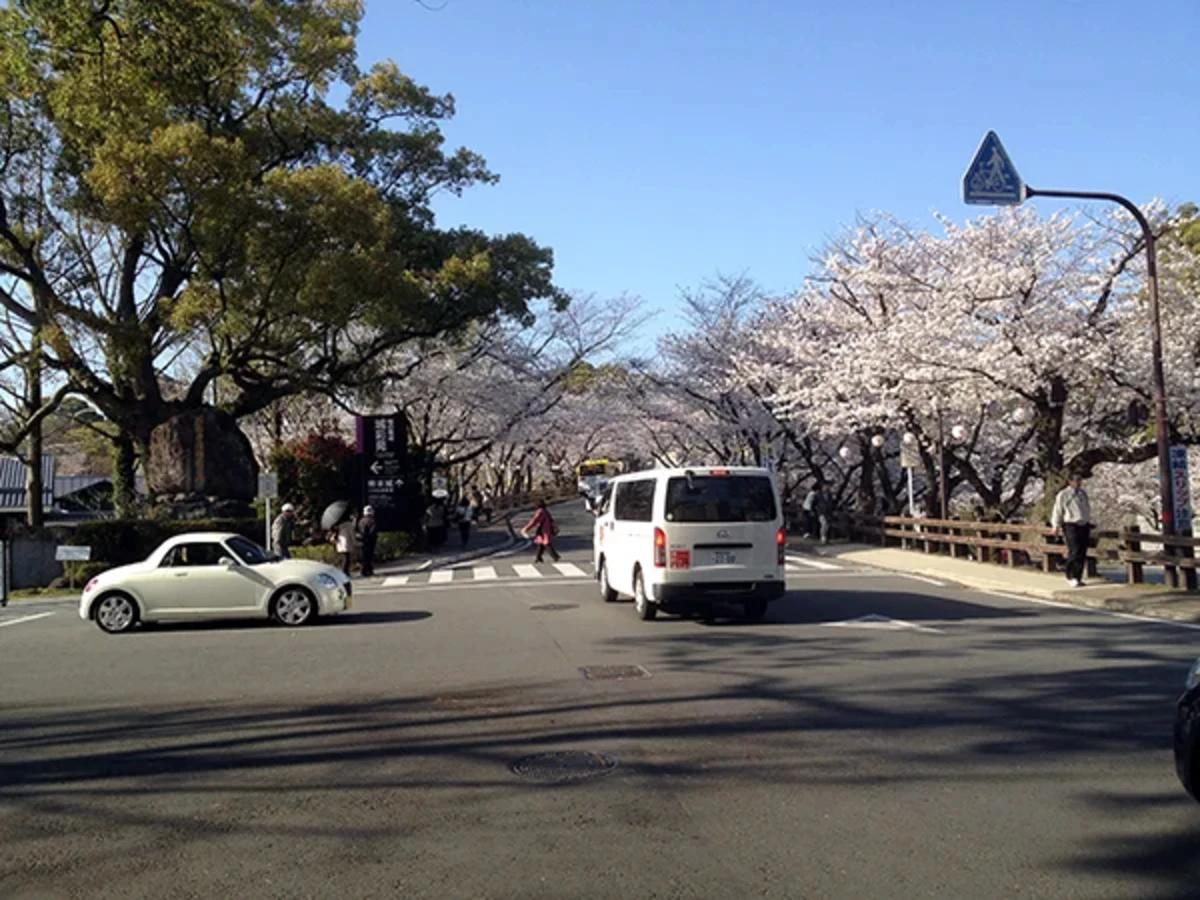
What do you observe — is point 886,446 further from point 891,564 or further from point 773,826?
point 773,826

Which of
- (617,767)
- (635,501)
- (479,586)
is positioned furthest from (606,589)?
(617,767)

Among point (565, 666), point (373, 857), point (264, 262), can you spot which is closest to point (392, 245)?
point (264, 262)

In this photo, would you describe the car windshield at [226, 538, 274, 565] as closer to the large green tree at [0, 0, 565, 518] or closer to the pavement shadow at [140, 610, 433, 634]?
the pavement shadow at [140, 610, 433, 634]

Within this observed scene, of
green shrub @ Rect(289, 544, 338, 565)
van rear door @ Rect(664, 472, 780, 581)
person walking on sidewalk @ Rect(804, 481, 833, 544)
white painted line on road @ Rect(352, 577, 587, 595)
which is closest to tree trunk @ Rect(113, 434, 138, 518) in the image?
green shrub @ Rect(289, 544, 338, 565)

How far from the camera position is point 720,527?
1422 cm

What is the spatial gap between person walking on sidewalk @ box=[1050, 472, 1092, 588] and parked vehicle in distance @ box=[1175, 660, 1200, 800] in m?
13.0

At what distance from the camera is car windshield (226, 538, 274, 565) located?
52.0ft

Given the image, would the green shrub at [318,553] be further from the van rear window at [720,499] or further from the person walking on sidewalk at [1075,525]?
the person walking on sidewalk at [1075,525]

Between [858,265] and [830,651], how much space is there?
22071mm

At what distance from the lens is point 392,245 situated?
32.2 m

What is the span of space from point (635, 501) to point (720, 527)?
1.64 metres

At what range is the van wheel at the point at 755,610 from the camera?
48.5ft

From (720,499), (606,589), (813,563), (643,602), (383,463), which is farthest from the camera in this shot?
(383,463)

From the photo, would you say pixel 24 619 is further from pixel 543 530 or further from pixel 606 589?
pixel 543 530
